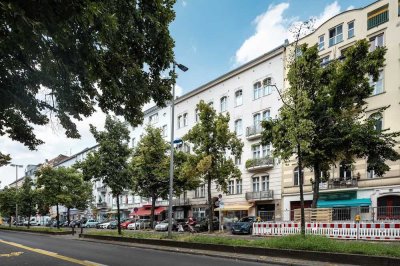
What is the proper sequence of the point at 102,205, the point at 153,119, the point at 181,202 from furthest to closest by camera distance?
the point at 102,205 → the point at 153,119 → the point at 181,202

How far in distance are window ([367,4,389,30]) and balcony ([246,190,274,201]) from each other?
1753 centimetres

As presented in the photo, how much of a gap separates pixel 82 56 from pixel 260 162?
120 ft

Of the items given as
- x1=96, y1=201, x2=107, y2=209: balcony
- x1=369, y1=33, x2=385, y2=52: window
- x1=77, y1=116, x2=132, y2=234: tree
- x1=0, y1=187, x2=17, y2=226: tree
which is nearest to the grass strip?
x1=77, y1=116, x2=132, y2=234: tree

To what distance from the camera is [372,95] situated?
34.2 m

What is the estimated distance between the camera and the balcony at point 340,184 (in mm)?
34781

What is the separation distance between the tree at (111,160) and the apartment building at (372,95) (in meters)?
15.1

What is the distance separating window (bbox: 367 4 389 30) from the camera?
3383 centimetres

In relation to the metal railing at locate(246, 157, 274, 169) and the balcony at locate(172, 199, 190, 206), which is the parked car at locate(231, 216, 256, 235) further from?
the balcony at locate(172, 199, 190, 206)

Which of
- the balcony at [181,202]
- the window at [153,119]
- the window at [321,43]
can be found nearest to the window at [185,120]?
the window at [153,119]

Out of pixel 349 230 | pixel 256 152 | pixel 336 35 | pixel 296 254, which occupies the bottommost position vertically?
pixel 349 230

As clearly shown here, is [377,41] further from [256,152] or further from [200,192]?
[200,192]

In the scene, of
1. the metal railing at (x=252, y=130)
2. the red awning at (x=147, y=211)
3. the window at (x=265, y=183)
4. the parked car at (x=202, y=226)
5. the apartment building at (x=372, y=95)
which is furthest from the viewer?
the red awning at (x=147, y=211)

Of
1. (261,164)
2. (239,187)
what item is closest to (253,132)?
(261,164)

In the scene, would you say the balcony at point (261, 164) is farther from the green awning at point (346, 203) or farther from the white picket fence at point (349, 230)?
the white picket fence at point (349, 230)
